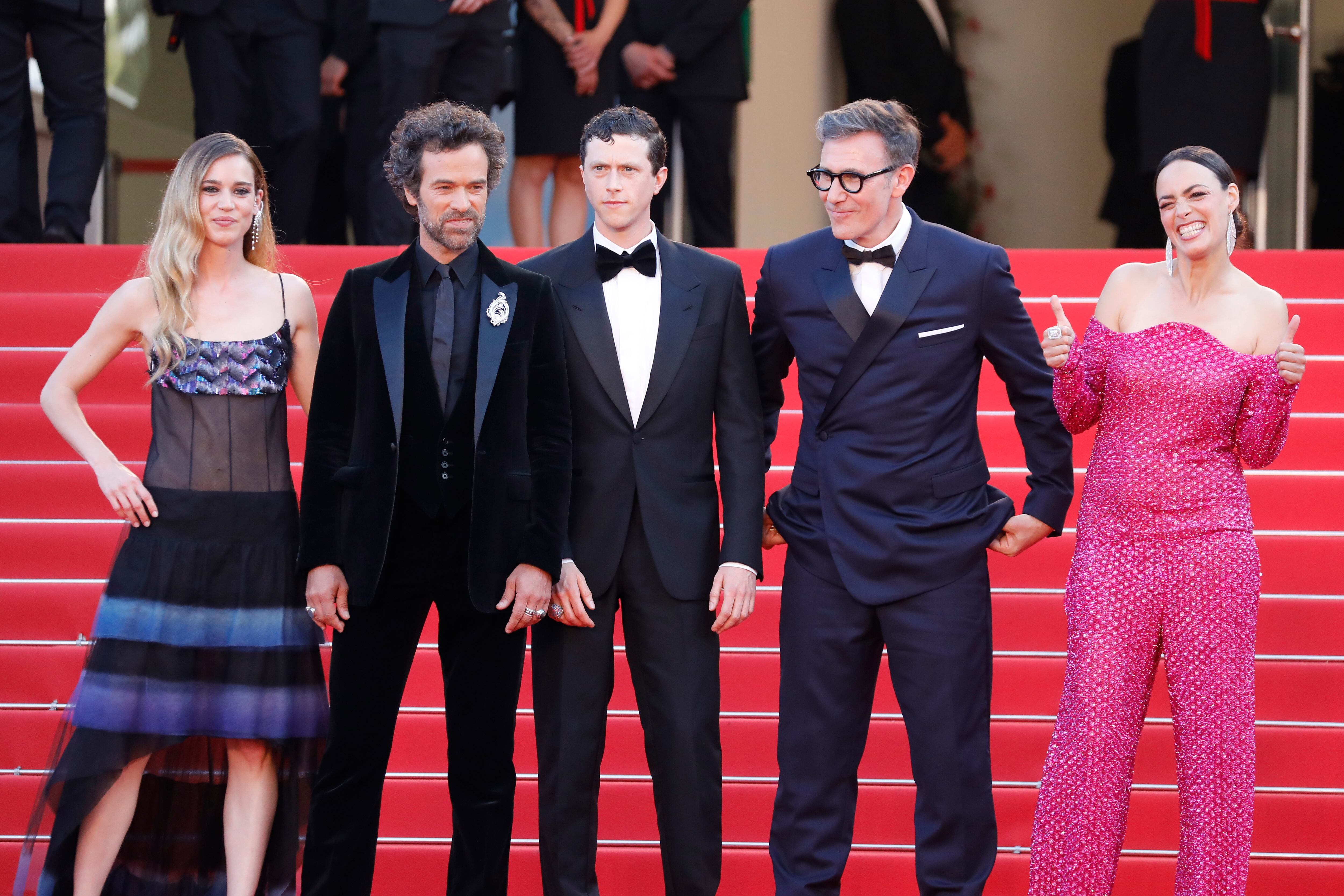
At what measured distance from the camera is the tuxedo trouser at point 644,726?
308cm

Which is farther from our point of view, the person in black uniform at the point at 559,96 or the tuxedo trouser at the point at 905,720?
the person in black uniform at the point at 559,96

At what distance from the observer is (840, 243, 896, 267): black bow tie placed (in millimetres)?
3129

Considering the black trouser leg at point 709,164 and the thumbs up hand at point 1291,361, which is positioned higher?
the black trouser leg at point 709,164

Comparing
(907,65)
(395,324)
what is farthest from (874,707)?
(907,65)

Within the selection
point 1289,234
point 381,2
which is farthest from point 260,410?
A: point 1289,234

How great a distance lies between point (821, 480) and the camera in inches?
122

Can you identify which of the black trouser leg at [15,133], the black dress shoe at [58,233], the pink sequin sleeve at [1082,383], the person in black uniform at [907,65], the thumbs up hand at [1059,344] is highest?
the person in black uniform at [907,65]

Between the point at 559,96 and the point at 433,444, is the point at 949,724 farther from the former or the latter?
the point at 559,96

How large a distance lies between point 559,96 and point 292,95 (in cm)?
114

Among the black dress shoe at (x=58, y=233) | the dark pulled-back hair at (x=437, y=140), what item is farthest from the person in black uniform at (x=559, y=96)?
the dark pulled-back hair at (x=437, y=140)

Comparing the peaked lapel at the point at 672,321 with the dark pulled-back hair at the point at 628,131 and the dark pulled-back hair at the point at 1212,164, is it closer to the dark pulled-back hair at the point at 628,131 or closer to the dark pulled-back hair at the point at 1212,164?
the dark pulled-back hair at the point at 628,131

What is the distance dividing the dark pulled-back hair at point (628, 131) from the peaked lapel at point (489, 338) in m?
0.33

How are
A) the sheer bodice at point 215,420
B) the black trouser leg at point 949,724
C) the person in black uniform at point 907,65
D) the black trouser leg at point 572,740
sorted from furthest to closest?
the person in black uniform at point 907,65, the sheer bodice at point 215,420, the black trouser leg at point 572,740, the black trouser leg at point 949,724

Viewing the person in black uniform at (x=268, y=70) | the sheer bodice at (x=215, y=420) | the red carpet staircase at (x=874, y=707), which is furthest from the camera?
the person in black uniform at (x=268, y=70)
